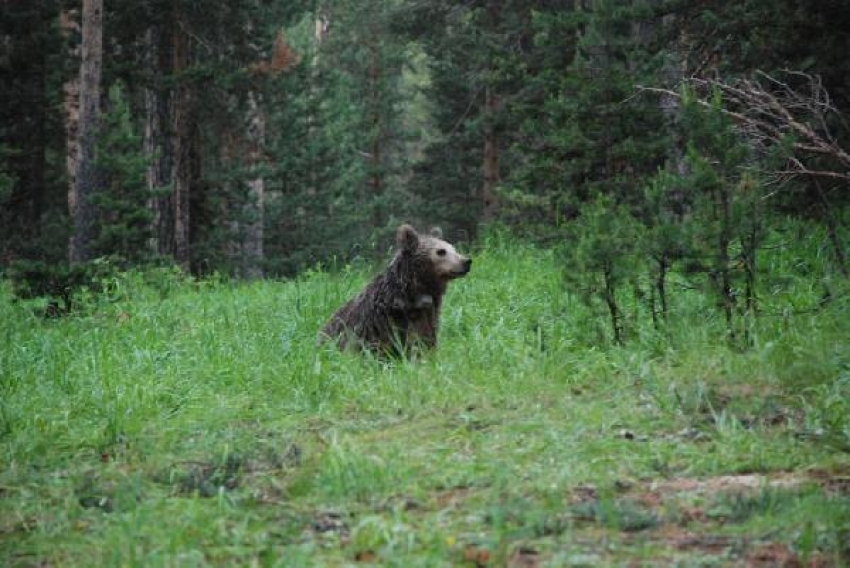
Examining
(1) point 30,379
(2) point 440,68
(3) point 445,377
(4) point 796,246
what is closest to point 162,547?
(3) point 445,377

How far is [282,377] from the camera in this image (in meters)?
7.57

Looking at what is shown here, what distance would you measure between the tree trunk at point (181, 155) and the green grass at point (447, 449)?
13.4 meters

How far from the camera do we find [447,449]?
561 centimetres

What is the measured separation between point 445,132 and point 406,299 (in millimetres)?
23907

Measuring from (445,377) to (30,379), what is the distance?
3.38 metres

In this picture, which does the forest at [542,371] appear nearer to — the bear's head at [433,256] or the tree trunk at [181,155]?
the bear's head at [433,256]

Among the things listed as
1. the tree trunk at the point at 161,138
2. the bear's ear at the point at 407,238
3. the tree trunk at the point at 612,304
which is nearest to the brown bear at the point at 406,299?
the bear's ear at the point at 407,238

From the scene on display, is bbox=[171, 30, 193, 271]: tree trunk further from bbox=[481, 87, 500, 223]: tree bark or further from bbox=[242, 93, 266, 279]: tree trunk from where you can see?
bbox=[481, 87, 500, 223]: tree bark

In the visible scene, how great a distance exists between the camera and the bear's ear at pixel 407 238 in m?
9.30

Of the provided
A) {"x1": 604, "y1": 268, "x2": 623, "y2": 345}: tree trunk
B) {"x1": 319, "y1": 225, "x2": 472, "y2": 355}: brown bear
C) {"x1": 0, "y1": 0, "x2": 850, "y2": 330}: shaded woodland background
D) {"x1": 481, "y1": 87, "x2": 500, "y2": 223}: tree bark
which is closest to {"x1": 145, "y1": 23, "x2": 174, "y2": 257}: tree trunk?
{"x1": 0, "y1": 0, "x2": 850, "y2": 330}: shaded woodland background

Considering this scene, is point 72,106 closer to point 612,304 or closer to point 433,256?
point 433,256

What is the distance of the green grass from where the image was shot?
4.22 meters

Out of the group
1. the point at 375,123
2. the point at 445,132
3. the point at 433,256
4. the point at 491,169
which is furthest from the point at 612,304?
the point at 375,123

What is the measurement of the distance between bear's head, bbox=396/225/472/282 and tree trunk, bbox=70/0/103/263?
30.9ft
